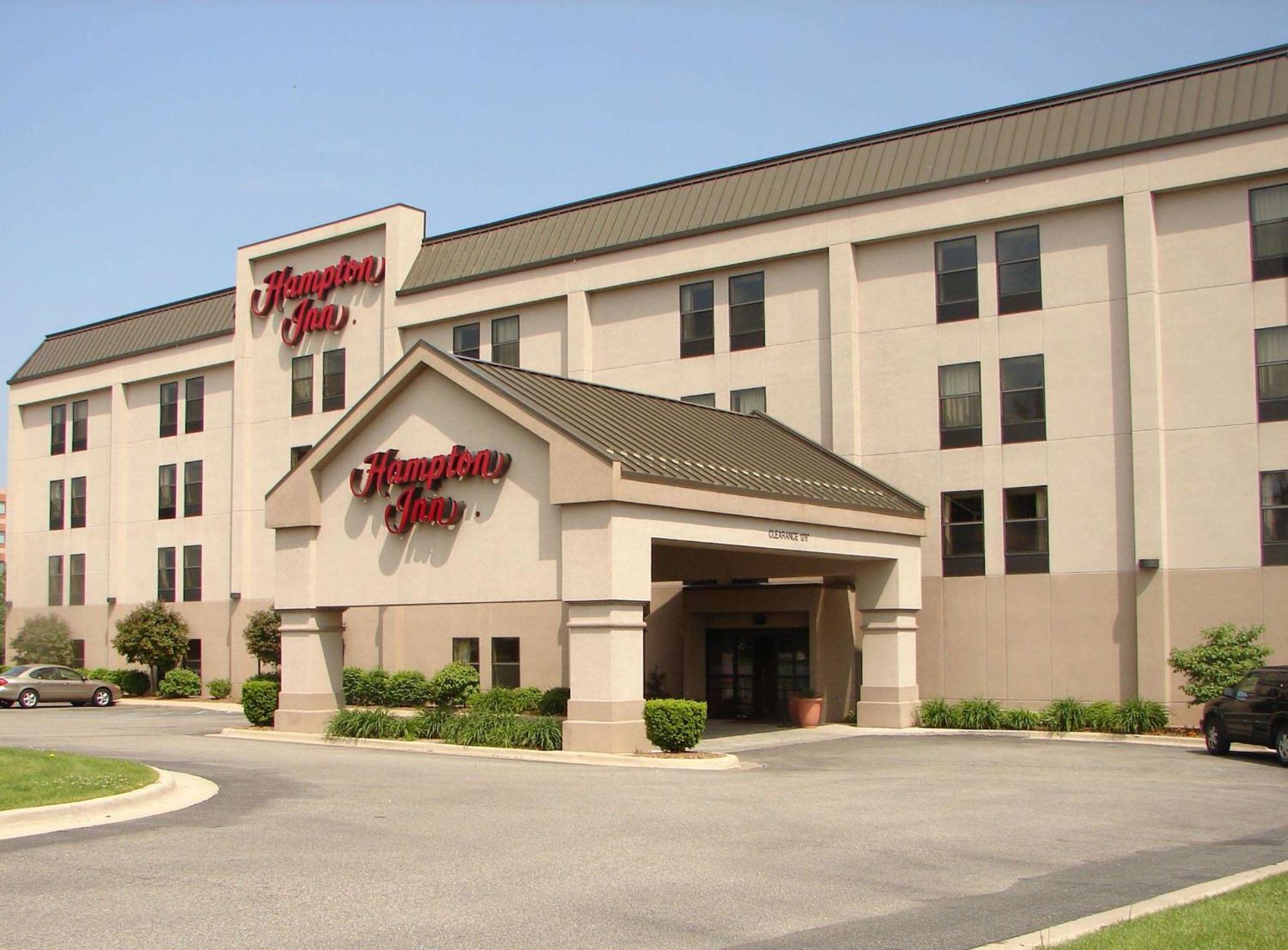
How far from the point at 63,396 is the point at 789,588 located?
123 ft

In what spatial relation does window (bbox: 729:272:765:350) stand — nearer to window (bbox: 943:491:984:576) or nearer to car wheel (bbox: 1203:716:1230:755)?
window (bbox: 943:491:984:576)

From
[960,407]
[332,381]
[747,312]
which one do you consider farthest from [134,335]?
[960,407]

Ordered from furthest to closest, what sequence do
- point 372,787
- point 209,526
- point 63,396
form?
1. point 63,396
2. point 209,526
3. point 372,787

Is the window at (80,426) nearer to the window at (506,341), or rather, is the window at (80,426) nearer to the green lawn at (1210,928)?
the window at (506,341)

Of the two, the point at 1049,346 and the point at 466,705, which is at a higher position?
the point at 1049,346

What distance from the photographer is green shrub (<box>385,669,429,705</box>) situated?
4197 centimetres

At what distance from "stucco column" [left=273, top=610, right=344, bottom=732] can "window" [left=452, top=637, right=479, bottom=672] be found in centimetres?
1142

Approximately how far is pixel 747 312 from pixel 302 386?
1853 centimetres

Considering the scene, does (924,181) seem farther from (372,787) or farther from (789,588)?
(372,787)

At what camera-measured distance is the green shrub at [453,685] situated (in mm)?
40906

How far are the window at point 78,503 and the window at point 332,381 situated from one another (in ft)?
52.0

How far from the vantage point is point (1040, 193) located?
3312 cm

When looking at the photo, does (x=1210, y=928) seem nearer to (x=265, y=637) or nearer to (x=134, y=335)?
(x=265, y=637)

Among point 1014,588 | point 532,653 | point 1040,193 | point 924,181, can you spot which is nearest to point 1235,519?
point 1014,588
